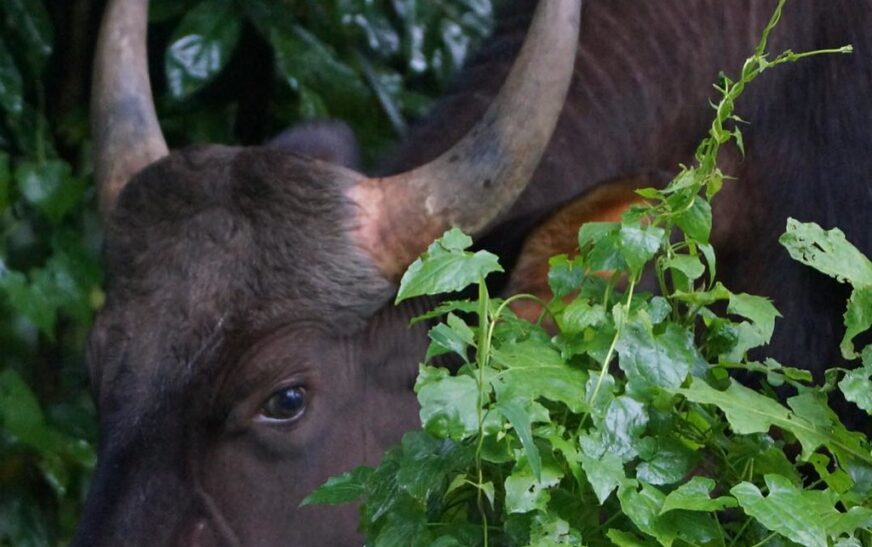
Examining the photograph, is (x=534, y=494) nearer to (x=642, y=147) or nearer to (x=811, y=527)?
(x=811, y=527)

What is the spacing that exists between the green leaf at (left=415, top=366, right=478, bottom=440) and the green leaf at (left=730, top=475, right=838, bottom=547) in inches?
13.2

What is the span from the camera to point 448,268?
6.72 ft

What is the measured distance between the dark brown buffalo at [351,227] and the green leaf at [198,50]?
0.81 meters

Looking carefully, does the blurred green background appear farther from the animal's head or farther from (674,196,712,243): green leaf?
(674,196,712,243): green leaf

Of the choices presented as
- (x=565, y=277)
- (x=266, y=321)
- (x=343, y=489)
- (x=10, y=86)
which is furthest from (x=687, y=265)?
(x=10, y=86)

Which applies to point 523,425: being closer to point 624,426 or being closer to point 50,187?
point 624,426

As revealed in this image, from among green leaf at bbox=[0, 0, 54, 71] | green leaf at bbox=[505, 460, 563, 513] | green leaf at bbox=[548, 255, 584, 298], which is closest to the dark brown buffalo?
green leaf at bbox=[548, 255, 584, 298]

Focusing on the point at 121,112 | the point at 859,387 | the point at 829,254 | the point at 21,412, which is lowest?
the point at 21,412

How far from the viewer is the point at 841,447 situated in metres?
2.05

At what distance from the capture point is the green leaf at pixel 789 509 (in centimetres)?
185

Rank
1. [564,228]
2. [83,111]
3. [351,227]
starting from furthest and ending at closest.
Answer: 1. [83,111]
2. [351,227]
3. [564,228]

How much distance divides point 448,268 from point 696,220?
0.34 meters

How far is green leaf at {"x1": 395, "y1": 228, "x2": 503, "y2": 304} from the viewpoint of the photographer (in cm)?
202

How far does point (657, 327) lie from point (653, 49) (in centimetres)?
123
